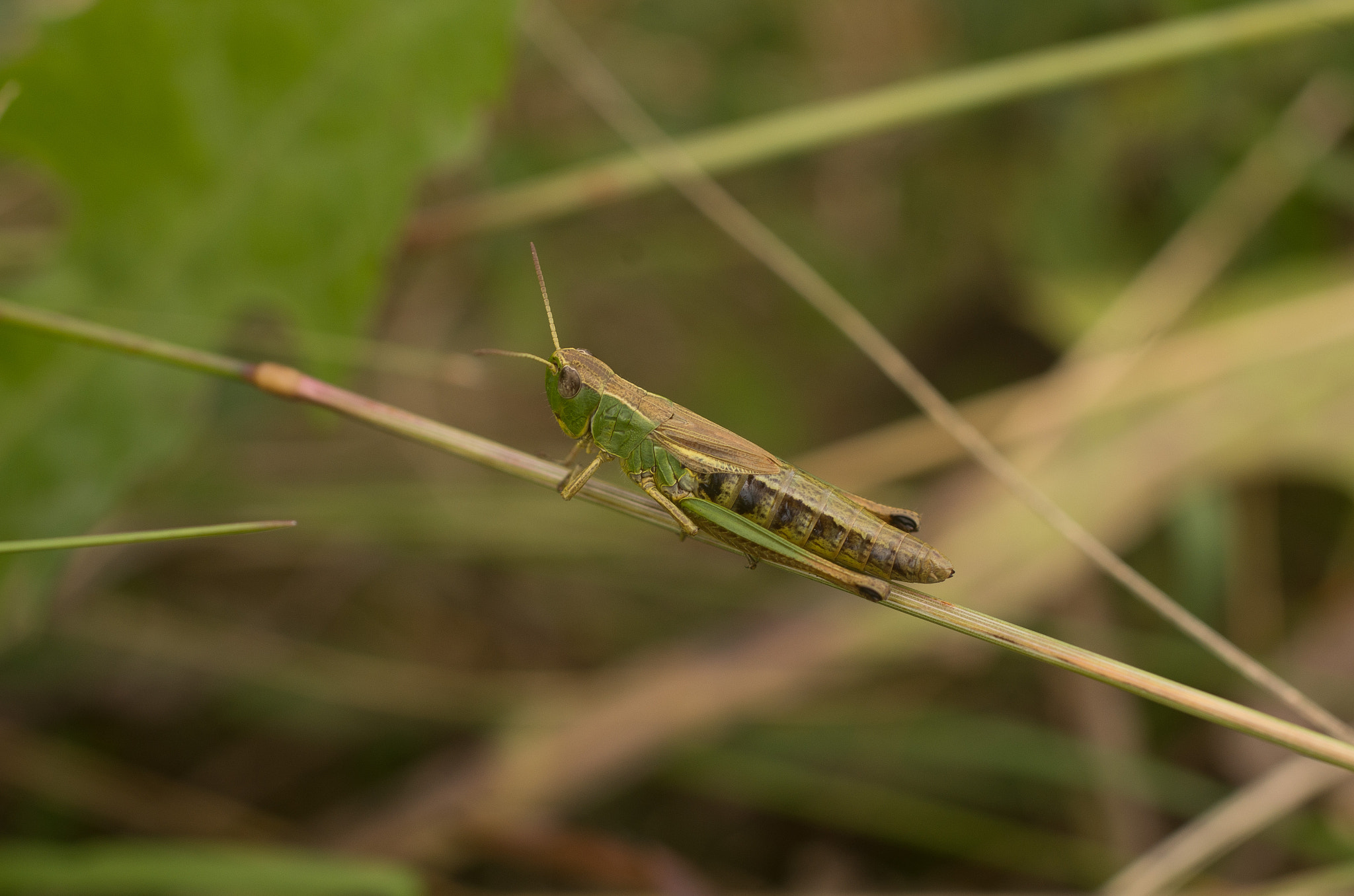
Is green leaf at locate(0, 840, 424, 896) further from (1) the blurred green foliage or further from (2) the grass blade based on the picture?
(2) the grass blade

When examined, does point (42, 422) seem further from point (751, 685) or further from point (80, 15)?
point (751, 685)

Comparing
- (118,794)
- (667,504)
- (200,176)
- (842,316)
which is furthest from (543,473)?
(118,794)

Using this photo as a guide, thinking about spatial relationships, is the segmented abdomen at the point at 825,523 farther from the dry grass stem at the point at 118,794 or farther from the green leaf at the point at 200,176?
the dry grass stem at the point at 118,794

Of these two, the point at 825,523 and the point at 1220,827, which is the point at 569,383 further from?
the point at 1220,827

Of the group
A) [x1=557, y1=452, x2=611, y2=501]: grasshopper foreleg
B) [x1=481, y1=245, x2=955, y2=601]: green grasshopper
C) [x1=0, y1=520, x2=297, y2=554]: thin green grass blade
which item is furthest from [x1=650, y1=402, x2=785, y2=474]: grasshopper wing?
[x1=0, y1=520, x2=297, y2=554]: thin green grass blade

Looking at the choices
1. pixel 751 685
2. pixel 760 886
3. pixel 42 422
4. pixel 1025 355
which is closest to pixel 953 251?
pixel 1025 355

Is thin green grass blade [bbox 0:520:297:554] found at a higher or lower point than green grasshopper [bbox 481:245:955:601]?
lower
